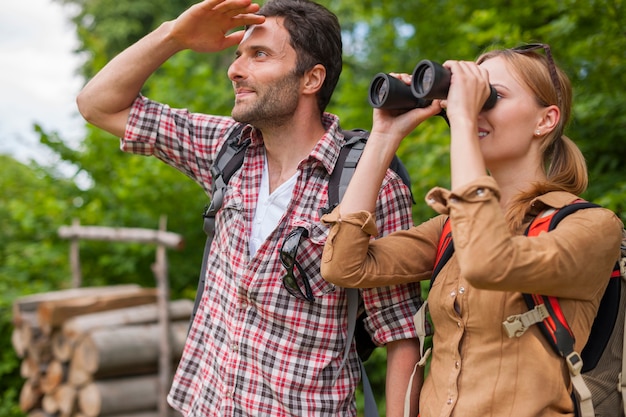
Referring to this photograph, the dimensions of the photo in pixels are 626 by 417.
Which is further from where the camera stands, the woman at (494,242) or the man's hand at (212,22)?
the man's hand at (212,22)

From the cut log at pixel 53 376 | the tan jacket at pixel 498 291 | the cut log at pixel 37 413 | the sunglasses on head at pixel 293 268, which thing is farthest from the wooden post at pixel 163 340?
the tan jacket at pixel 498 291

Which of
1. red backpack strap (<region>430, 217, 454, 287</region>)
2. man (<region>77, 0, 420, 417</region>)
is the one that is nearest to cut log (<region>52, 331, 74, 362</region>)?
man (<region>77, 0, 420, 417</region>)

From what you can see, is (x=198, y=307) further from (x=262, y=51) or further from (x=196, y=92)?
(x=196, y=92)

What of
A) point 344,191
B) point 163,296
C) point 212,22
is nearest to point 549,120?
point 344,191

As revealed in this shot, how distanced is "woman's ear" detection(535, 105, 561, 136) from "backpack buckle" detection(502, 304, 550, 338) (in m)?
0.50

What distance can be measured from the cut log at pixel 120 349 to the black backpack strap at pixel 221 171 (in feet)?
9.92

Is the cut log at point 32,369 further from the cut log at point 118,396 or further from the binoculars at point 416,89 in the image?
the binoculars at point 416,89

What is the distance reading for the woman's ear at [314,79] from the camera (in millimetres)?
2455

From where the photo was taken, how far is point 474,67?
1798mm

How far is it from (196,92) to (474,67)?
19.0 ft

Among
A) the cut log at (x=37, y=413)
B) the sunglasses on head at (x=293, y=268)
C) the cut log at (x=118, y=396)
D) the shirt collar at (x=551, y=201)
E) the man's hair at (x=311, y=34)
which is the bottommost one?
the cut log at (x=37, y=413)

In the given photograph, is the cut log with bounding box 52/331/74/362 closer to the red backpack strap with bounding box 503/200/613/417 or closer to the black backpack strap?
the black backpack strap

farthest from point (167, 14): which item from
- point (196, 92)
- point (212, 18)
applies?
point (212, 18)

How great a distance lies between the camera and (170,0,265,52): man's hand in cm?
238
